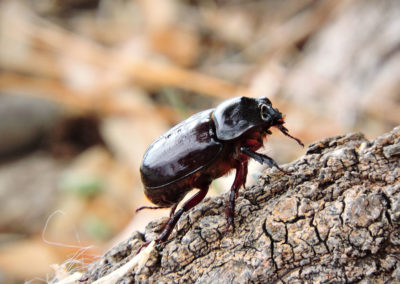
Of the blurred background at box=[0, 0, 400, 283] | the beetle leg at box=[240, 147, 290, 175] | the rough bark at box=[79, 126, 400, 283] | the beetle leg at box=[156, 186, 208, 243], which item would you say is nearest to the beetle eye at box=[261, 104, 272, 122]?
the beetle leg at box=[240, 147, 290, 175]

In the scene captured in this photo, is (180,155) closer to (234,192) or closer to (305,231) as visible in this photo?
(234,192)

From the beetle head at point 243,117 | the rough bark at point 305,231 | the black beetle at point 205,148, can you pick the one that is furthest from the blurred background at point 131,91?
the rough bark at point 305,231

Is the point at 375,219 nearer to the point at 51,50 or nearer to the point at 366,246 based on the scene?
the point at 366,246

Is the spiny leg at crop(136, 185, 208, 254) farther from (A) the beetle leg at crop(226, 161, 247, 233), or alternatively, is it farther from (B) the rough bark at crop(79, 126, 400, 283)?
(A) the beetle leg at crop(226, 161, 247, 233)

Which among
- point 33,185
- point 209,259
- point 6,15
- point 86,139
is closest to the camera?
point 209,259

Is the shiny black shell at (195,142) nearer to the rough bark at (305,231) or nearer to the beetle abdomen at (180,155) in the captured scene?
the beetle abdomen at (180,155)

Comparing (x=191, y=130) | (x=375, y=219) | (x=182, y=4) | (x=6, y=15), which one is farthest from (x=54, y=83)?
(x=375, y=219)

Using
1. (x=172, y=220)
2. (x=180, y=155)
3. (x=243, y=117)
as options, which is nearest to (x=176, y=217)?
(x=172, y=220)
